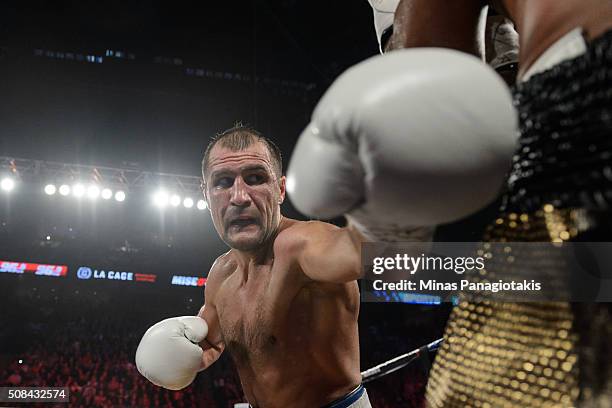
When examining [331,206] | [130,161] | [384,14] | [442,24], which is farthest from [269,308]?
[130,161]

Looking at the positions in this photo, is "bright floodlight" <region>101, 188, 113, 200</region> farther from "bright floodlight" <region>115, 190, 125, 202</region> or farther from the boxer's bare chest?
the boxer's bare chest

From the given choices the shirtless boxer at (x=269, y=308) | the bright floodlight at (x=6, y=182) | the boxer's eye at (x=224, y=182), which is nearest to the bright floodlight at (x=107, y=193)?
the bright floodlight at (x=6, y=182)

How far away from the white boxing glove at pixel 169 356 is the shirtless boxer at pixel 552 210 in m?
1.29

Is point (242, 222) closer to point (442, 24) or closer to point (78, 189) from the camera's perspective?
point (442, 24)

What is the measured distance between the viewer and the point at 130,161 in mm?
11359

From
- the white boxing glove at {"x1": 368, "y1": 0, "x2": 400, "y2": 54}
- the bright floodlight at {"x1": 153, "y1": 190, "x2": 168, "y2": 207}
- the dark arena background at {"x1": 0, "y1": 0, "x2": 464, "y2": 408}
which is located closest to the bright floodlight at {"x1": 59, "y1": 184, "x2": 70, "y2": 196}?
the dark arena background at {"x1": 0, "y1": 0, "x2": 464, "y2": 408}

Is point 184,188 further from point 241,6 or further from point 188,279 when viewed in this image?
point 241,6

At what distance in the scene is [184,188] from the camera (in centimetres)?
1097

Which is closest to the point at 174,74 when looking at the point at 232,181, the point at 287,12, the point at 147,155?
the point at 147,155

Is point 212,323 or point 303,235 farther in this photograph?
point 212,323

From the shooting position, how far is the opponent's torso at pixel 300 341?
69.3 inches

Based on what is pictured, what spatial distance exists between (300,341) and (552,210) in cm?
126

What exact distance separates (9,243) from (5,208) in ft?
2.69

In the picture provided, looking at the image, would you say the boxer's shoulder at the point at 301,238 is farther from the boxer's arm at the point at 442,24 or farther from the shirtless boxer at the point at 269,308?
the boxer's arm at the point at 442,24
